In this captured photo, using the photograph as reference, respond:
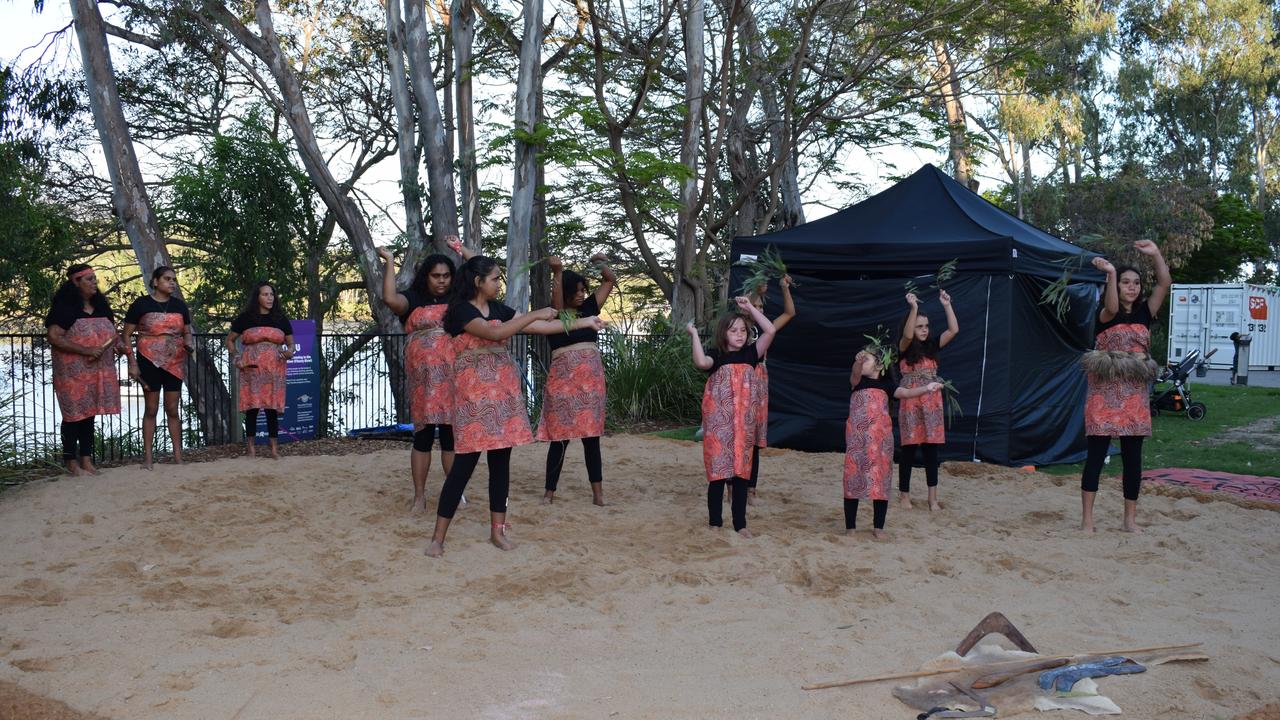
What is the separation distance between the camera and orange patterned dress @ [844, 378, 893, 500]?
575cm

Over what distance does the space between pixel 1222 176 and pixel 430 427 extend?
1479 inches

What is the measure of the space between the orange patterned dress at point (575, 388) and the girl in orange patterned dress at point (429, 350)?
0.73 meters

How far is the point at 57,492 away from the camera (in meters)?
6.76

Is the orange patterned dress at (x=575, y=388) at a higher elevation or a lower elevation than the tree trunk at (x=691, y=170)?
lower

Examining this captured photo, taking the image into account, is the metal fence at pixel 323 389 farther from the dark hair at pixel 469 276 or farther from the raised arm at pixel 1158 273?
the raised arm at pixel 1158 273

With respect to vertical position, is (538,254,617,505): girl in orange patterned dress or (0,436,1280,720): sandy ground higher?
(538,254,617,505): girl in orange patterned dress

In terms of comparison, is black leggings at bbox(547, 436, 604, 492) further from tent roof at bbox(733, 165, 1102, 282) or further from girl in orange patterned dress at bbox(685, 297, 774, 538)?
tent roof at bbox(733, 165, 1102, 282)

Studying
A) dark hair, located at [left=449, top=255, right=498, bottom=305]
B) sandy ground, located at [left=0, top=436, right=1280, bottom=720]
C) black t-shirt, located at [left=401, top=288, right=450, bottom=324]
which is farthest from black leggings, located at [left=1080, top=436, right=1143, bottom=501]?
black t-shirt, located at [left=401, top=288, right=450, bottom=324]

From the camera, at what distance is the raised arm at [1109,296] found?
586 cm

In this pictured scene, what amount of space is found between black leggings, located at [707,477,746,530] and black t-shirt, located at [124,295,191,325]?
4569mm

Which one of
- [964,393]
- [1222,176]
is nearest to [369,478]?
[964,393]

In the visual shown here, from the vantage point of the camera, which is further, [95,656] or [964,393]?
[964,393]

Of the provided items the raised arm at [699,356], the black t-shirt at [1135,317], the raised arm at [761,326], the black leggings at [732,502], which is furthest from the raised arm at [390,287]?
the black t-shirt at [1135,317]

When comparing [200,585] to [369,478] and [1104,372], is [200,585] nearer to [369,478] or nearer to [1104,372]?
[369,478]
